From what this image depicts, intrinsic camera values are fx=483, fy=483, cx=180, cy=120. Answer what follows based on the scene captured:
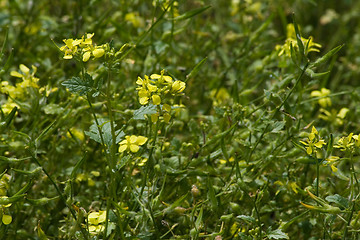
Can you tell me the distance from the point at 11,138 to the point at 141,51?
2.45ft

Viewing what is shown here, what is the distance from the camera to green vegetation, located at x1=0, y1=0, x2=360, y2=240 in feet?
3.94

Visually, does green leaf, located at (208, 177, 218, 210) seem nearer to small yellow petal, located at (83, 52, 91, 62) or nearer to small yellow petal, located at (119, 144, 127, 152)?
small yellow petal, located at (119, 144, 127, 152)

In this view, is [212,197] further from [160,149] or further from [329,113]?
[329,113]

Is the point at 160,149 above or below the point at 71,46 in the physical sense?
below

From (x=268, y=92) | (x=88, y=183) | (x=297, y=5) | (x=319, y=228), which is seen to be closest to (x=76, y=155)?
(x=88, y=183)

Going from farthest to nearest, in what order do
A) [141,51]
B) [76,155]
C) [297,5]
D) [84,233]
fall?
[297,5], [141,51], [76,155], [84,233]

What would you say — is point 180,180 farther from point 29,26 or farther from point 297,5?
point 297,5

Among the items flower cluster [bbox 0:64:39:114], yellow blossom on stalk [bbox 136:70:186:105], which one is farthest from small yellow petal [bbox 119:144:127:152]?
flower cluster [bbox 0:64:39:114]

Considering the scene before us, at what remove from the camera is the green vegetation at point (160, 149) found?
1200 millimetres

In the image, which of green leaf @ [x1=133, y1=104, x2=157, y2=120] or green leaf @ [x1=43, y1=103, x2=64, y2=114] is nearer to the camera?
green leaf @ [x1=133, y1=104, x2=157, y2=120]

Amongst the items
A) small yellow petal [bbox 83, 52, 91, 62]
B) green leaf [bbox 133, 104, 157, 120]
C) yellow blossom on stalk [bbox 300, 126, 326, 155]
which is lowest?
yellow blossom on stalk [bbox 300, 126, 326, 155]

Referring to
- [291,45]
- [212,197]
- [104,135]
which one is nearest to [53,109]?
[104,135]

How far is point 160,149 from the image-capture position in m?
1.34

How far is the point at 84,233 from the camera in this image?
1.22 m
